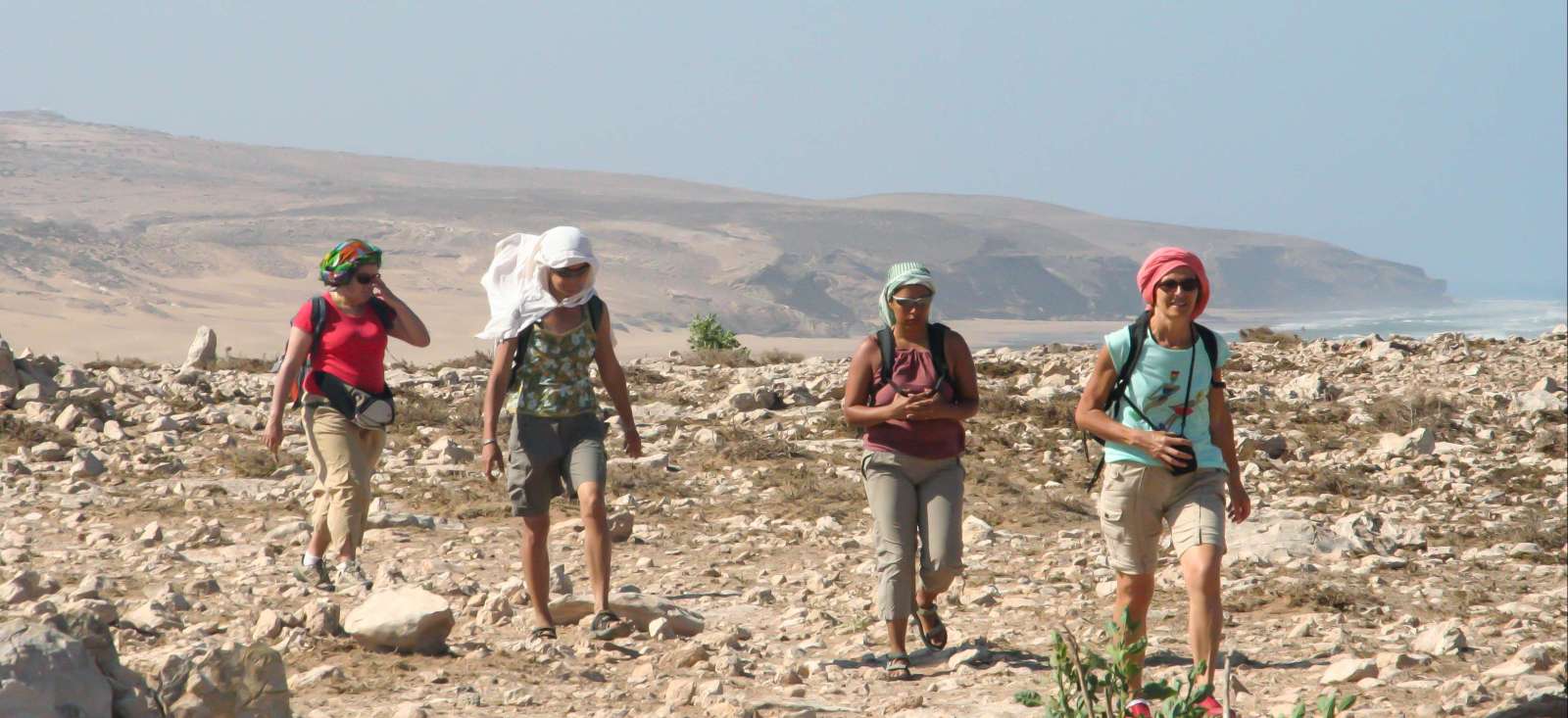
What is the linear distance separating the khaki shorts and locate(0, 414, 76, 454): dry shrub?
8275mm

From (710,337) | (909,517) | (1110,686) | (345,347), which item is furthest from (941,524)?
(710,337)

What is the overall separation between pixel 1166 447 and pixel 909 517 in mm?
1206

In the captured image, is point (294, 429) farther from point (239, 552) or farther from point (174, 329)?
point (174, 329)

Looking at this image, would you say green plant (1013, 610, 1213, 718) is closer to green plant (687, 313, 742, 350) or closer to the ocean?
green plant (687, 313, 742, 350)

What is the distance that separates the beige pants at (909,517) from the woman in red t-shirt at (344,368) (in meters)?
2.15

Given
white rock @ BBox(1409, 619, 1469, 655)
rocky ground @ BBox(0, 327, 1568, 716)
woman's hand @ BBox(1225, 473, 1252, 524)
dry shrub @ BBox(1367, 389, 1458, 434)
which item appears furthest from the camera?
dry shrub @ BBox(1367, 389, 1458, 434)

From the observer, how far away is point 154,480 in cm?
988

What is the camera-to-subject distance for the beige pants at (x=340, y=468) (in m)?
6.59

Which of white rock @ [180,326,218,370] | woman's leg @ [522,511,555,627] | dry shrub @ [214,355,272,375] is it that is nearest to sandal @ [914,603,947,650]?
woman's leg @ [522,511,555,627]

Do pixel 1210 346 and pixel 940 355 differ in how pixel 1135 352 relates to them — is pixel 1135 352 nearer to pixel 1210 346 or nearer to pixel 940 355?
pixel 1210 346

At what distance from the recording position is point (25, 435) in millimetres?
10875

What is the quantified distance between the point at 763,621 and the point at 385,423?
6.05ft

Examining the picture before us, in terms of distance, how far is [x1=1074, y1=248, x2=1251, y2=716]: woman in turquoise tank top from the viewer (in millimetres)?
4695

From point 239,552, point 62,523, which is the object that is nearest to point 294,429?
point 62,523
